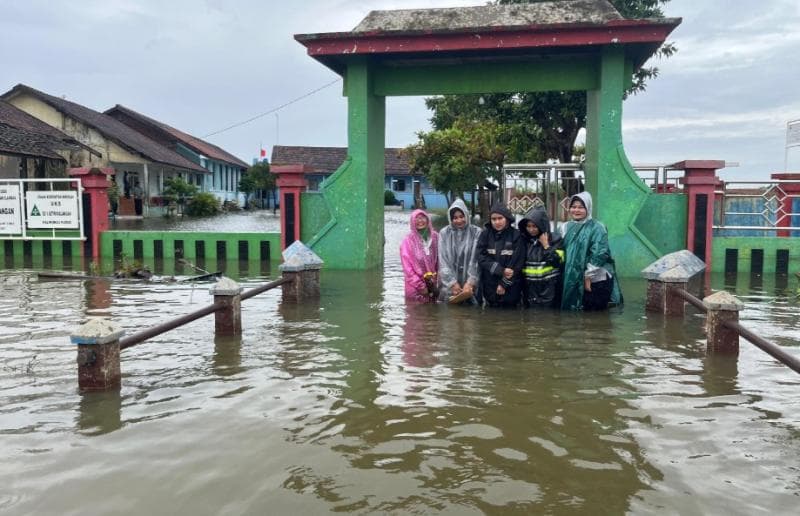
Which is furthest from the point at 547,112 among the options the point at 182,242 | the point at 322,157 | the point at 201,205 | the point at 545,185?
the point at 322,157

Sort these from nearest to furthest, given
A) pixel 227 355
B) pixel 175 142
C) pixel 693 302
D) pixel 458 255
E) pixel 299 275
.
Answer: pixel 227 355 < pixel 693 302 < pixel 458 255 < pixel 299 275 < pixel 175 142

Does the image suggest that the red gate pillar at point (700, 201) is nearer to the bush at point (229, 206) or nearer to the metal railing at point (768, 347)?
the metal railing at point (768, 347)

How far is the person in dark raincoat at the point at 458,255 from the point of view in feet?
27.0

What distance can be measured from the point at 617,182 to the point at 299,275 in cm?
594

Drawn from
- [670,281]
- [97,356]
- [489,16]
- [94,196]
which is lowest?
[97,356]

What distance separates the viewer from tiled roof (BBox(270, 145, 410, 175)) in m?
52.9

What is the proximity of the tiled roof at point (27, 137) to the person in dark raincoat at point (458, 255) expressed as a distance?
609 inches

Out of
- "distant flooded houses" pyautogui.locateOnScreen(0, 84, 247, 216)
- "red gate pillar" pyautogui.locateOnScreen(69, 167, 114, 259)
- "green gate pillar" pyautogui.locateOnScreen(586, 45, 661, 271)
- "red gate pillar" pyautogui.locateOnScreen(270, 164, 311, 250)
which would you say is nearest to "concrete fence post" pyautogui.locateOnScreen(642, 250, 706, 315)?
"green gate pillar" pyautogui.locateOnScreen(586, 45, 661, 271)

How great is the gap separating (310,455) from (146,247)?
1134 cm

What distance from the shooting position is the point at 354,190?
12227 millimetres

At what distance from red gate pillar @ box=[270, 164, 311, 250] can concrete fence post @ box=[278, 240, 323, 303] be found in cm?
355

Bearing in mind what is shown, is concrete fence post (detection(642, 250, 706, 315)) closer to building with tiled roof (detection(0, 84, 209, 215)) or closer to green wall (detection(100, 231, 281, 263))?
green wall (detection(100, 231, 281, 263))

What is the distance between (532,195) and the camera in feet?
53.5

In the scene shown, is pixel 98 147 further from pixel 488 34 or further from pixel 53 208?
pixel 488 34
